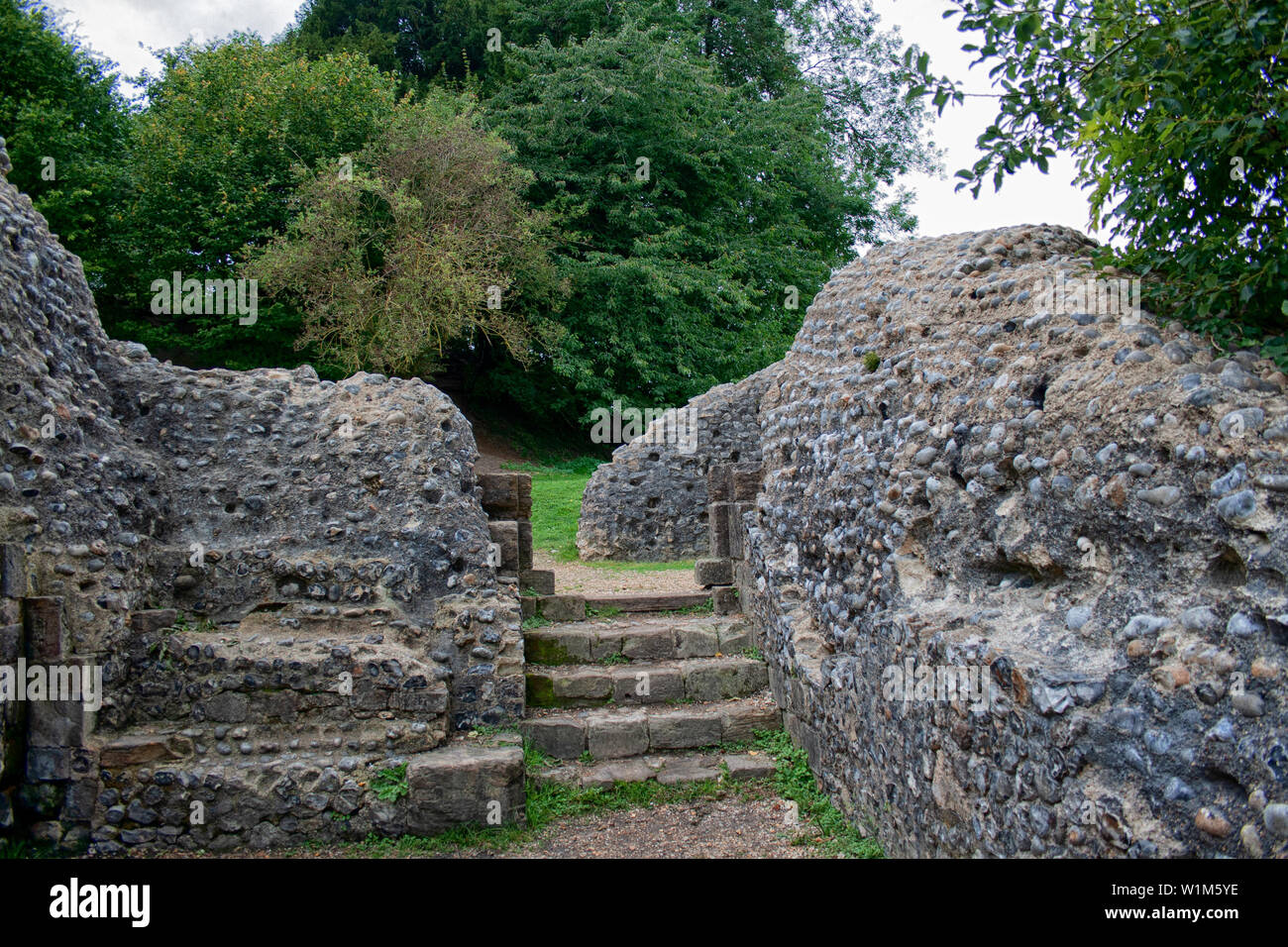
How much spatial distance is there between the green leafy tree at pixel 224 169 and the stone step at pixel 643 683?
14348 mm

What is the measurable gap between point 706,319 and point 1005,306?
56.4 feet

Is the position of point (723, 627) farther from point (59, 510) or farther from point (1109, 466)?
point (59, 510)

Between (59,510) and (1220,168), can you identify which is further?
(59,510)

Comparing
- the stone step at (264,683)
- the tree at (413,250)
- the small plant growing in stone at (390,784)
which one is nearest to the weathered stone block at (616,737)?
the stone step at (264,683)

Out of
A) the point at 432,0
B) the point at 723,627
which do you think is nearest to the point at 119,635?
the point at 723,627

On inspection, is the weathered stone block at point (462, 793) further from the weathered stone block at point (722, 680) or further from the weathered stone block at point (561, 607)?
the weathered stone block at point (561, 607)

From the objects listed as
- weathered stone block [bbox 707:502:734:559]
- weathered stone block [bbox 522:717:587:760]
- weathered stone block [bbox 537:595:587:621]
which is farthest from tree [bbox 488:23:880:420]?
weathered stone block [bbox 522:717:587:760]

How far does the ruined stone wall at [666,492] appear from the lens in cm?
1202

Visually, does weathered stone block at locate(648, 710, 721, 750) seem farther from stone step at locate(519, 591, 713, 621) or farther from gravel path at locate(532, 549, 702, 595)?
gravel path at locate(532, 549, 702, 595)

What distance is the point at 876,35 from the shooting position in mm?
28312

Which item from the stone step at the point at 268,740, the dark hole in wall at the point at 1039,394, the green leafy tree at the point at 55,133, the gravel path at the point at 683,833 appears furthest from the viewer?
the green leafy tree at the point at 55,133

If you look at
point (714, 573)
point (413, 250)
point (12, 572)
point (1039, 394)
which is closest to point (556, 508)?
point (413, 250)

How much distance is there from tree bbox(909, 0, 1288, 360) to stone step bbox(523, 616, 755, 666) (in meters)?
4.21

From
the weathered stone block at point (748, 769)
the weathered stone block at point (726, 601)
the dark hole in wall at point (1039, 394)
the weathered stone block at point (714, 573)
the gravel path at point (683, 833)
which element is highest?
the dark hole in wall at point (1039, 394)
